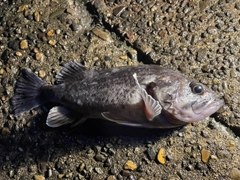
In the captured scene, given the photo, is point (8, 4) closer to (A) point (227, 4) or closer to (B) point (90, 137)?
(B) point (90, 137)

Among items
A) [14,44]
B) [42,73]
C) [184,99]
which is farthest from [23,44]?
[184,99]

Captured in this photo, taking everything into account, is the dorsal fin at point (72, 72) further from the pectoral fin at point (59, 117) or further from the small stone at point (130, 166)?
the small stone at point (130, 166)

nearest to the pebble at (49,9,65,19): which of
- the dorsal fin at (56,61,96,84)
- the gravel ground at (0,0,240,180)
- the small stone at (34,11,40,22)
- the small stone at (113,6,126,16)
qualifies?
the gravel ground at (0,0,240,180)

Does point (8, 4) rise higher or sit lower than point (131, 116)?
higher

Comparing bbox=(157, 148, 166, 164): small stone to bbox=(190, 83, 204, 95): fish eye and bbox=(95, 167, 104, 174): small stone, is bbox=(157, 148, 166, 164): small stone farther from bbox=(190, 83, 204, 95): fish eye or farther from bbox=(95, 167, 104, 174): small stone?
bbox=(190, 83, 204, 95): fish eye

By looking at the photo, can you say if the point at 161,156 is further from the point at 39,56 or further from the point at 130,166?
the point at 39,56

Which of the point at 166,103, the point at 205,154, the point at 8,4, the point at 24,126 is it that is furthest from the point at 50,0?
the point at 205,154

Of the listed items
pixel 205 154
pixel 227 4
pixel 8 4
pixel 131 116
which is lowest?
pixel 205 154
